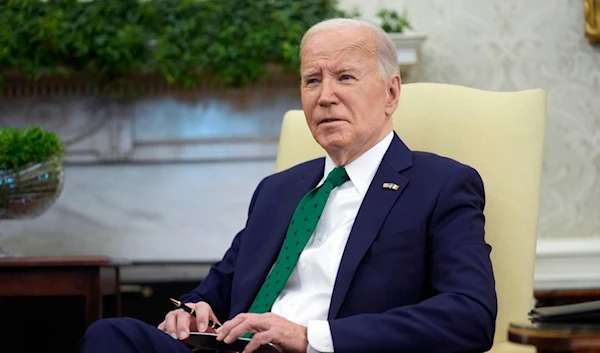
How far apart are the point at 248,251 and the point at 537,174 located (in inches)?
27.7

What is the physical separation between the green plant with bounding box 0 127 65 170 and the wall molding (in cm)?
163

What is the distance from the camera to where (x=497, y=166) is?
7.06ft

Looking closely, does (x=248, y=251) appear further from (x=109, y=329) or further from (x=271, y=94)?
(x=271, y=94)

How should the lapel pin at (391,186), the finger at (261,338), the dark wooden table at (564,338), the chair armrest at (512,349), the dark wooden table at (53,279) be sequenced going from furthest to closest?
the dark wooden table at (53,279) → the lapel pin at (391,186) → the chair armrest at (512,349) → the finger at (261,338) → the dark wooden table at (564,338)

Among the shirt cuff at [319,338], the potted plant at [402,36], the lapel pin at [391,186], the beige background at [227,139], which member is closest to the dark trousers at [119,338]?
the shirt cuff at [319,338]

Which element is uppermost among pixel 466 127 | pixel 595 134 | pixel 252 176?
pixel 466 127

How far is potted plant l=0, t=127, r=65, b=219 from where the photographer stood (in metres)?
2.53

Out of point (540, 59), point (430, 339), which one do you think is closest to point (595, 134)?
point (540, 59)

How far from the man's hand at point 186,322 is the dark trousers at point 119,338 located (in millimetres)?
124

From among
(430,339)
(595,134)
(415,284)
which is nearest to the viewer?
(430,339)

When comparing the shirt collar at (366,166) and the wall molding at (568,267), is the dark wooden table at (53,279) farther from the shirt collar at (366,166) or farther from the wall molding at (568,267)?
the wall molding at (568,267)

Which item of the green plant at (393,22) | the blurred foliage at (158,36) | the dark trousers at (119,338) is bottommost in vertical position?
the dark trousers at (119,338)

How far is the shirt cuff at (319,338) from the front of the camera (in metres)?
1.69

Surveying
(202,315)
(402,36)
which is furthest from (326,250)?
(402,36)
